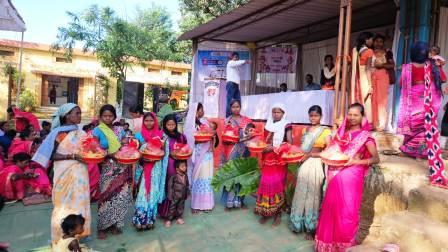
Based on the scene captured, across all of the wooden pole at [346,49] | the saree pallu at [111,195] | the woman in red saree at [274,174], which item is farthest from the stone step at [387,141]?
the saree pallu at [111,195]

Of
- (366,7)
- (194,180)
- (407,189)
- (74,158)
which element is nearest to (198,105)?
(194,180)

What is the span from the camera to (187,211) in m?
5.14

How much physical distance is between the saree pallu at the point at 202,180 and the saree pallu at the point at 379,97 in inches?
99.0

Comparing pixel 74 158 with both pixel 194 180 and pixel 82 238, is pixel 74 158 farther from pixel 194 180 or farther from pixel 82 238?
pixel 194 180

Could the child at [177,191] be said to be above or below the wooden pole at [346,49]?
A: below

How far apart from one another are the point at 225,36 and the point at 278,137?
6.35 metres

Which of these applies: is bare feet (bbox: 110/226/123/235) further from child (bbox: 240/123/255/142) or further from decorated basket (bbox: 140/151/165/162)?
child (bbox: 240/123/255/142)

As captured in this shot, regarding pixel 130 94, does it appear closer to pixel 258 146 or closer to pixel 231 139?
pixel 231 139

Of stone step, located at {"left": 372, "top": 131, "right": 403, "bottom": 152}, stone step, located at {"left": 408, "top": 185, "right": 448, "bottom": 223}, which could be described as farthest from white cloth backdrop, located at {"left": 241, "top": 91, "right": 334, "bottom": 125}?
stone step, located at {"left": 408, "top": 185, "right": 448, "bottom": 223}

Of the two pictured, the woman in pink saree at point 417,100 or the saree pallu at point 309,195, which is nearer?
the woman in pink saree at point 417,100

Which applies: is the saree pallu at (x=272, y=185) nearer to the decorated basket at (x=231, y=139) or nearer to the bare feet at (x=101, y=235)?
the decorated basket at (x=231, y=139)

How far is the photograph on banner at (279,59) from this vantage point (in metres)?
10.7

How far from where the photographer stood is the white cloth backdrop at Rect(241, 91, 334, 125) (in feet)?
20.7

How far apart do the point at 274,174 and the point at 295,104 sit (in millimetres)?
2878
